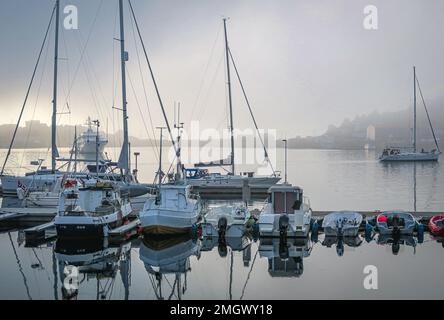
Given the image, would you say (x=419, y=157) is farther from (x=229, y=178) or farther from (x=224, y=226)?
(x=224, y=226)

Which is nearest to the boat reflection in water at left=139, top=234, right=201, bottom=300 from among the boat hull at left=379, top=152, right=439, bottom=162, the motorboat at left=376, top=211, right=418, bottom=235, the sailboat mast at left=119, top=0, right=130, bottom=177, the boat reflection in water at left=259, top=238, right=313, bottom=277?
the boat reflection in water at left=259, top=238, right=313, bottom=277

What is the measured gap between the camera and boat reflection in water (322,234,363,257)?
28.1 meters

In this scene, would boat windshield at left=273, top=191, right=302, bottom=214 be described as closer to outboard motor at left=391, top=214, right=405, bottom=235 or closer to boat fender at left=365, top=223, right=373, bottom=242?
boat fender at left=365, top=223, right=373, bottom=242

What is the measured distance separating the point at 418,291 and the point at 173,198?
51.7 feet

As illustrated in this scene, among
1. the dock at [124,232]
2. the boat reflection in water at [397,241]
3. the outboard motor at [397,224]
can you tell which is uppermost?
the outboard motor at [397,224]

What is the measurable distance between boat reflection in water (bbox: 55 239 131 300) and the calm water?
0.05 metres

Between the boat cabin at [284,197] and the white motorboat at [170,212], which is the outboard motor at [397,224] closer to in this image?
the boat cabin at [284,197]

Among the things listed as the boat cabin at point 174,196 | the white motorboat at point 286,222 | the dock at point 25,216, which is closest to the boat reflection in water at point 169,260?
the boat cabin at point 174,196

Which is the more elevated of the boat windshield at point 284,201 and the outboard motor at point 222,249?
the boat windshield at point 284,201

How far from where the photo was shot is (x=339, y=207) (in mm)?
54156

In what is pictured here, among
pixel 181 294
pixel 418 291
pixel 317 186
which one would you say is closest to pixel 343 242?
pixel 418 291

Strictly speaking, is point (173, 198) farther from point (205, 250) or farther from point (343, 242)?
point (343, 242)

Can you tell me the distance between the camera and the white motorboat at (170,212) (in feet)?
99.2

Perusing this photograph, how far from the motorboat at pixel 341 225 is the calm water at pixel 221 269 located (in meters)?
0.70
